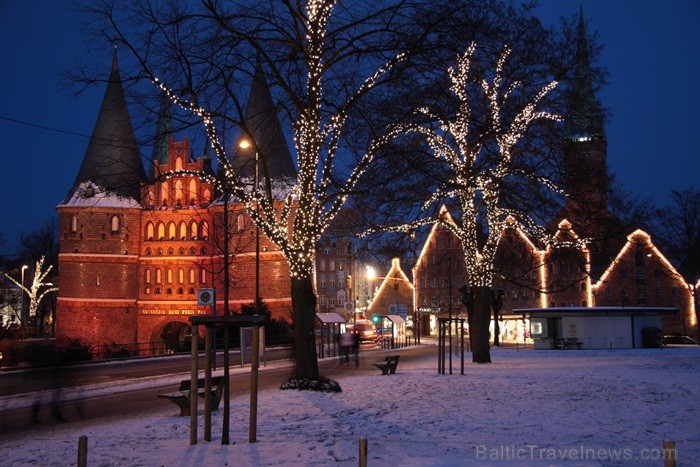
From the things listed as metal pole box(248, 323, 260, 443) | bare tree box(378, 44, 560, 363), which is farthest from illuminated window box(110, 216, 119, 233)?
metal pole box(248, 323, 260, 443)

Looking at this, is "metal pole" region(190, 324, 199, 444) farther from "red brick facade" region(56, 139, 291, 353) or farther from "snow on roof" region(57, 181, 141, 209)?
"snow on roof" region(57, 181, 141, 209)

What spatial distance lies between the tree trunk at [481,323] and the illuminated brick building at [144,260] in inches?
1410

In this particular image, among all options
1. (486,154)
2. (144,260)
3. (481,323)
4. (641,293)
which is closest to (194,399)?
(486,154)

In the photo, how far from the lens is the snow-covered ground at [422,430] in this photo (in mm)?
10438

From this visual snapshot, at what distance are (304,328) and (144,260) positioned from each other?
56.6 metres

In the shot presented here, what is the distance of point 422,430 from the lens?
12.4m

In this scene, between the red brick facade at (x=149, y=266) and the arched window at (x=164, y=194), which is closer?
the red brick facade at (x=149, y=266)

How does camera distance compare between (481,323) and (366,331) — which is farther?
(366,331)

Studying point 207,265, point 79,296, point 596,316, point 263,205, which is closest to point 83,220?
point 79,296

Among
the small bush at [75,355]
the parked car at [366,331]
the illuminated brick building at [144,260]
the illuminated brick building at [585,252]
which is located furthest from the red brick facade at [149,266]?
the small bush at [75,355]

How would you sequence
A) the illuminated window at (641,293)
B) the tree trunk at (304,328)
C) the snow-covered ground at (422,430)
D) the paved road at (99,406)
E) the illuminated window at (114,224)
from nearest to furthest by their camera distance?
the snow-covered ground at (422,430) → the paved road at (99,406) → the tree trunk at (304,328) → the illuminated window at (114,224) → the illuminated window at (641,293)

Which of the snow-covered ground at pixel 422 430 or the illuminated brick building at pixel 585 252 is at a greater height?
the illuminated brick building at pixel 585 252

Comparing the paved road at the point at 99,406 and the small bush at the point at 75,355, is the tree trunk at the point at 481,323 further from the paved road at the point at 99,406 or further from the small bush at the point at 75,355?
the small bush at the point at 75,355

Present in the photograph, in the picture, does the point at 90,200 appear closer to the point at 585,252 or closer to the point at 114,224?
the point at 114,224
